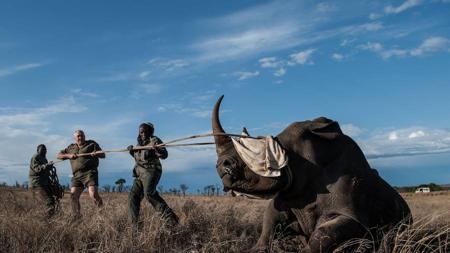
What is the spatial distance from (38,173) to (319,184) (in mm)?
7540

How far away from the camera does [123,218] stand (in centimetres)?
966

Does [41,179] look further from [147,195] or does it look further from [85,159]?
[147,195]

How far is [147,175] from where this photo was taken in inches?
372

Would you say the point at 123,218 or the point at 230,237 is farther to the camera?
the point at 123,218

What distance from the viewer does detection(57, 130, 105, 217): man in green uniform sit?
446 inches

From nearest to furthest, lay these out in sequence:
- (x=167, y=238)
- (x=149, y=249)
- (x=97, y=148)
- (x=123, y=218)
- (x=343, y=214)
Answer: (x=343, y=214), (x=149, y=249), (x=167, y=238), (x=123, y=218), (x=97, y=148)

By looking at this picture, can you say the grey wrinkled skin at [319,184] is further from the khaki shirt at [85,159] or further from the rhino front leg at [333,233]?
the khaki shirt at [85,159]

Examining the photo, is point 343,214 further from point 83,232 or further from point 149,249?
point 83,232

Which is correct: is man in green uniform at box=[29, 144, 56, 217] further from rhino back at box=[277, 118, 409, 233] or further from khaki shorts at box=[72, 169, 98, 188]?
rhino back at box=[277, 118, 409, 233]

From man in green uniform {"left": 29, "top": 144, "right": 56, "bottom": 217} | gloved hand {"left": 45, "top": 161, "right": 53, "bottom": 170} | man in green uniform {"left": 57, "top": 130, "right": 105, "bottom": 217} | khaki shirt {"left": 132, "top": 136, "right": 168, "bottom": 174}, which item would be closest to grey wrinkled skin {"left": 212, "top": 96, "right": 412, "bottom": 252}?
khaki shirt {"left": 132, "top": 136, "right": 168, "bottom": 174}

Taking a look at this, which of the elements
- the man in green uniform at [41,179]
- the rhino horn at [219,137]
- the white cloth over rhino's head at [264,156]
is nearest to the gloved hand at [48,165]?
the man in green uniform at [41,179]

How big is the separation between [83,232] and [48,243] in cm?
65

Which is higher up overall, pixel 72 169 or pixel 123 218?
pixel 72 169

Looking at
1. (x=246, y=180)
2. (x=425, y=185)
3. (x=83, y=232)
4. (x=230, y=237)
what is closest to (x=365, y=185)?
(x=246, y=180)
